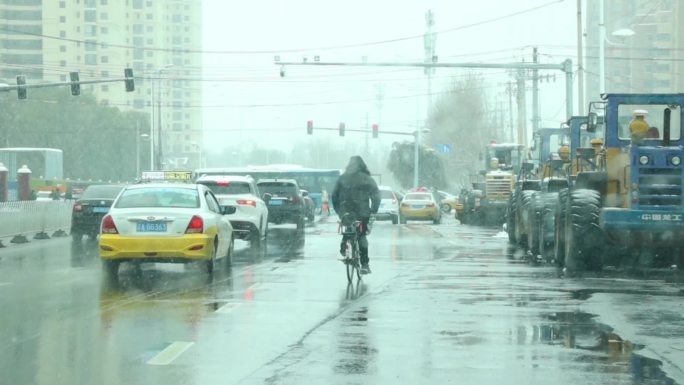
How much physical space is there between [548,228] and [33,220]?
55.0 ft

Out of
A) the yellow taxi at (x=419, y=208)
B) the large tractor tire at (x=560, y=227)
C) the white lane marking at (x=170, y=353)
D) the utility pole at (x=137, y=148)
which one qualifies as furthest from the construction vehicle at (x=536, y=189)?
the utility pole at (x=137, y=148)

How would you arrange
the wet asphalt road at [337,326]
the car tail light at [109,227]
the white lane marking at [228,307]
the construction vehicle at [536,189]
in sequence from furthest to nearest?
1. the construction vehicle at [536,189]
2. the car tail light at [109,227]
3. the white lane marking at [228,307]
4. the wet asphalt road at [337,326]

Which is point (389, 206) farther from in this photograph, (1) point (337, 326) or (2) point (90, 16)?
(2) point (90, 16)

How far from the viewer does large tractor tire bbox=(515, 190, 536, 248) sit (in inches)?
1027

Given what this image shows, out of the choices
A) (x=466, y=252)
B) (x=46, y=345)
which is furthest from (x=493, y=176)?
(x=46, y=345)

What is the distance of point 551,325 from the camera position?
11.7 meters

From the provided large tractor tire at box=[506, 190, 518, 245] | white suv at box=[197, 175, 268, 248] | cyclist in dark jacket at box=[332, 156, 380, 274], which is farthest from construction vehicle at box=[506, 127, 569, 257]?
cyclist in dark jacket at box=[332, 156, 380, 274]

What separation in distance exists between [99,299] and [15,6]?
9841 cm

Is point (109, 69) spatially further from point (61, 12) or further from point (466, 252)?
point (466, 252)

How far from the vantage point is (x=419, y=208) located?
49469 millimetres

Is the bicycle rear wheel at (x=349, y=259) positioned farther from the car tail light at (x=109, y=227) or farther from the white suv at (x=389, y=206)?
the white suv at (x=389, y=206)

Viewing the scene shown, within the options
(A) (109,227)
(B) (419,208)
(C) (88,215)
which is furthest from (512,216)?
(B) (419,208)

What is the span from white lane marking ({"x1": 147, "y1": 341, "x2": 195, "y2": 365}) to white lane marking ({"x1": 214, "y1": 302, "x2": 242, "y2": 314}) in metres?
2.46

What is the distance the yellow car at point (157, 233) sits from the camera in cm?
1667
